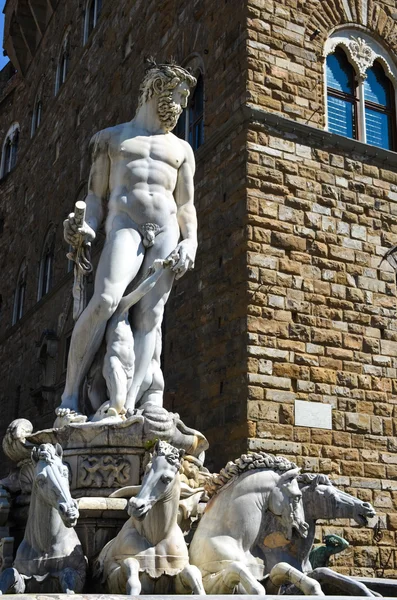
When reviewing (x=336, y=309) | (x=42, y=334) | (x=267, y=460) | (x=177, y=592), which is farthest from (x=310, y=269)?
(x=42, y=334)

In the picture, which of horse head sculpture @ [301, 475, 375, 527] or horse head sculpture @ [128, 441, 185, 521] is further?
horse head sculpture @ [301, 475, 375, 527]

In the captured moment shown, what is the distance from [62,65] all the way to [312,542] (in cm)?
1786

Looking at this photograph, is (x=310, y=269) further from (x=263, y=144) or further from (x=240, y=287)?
(x=263, y=144)

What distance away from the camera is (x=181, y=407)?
10.6m

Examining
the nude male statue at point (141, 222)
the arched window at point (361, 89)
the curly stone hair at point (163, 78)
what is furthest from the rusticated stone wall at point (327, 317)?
the curly stone hair at point (163, 78)

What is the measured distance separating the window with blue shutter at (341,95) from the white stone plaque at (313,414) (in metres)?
3.90

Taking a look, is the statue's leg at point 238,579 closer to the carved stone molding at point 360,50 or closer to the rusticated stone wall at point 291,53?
the rusticated stone wall at point 291,53

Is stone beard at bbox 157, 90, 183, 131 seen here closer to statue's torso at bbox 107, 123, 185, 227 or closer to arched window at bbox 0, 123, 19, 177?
statue's torso at bbox 107, 123, 185, 227

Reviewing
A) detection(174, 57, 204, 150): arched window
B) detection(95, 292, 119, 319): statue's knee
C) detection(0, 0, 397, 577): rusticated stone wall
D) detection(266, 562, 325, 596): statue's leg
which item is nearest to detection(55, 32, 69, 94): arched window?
detection(0, 0, 397, 577): rusticated stone wall

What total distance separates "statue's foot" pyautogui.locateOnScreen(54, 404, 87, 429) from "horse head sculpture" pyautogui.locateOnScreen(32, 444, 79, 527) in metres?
0.98

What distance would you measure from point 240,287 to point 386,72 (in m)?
4.52

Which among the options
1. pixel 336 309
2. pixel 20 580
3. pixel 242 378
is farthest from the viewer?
pixel 336 309

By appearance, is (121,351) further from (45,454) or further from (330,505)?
(330,505)

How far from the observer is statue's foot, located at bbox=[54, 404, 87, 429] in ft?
17.8
